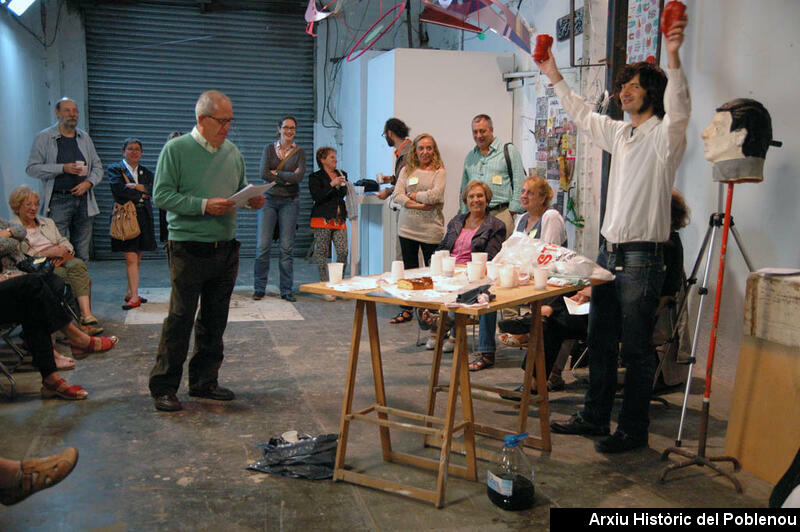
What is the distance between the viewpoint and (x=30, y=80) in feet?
27.0

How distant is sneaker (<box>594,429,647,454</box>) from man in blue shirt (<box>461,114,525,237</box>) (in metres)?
2.51

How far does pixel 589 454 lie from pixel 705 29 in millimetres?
2757

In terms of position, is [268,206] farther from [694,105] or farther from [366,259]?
[694,105]

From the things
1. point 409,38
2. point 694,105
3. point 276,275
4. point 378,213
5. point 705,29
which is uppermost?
point 409,38

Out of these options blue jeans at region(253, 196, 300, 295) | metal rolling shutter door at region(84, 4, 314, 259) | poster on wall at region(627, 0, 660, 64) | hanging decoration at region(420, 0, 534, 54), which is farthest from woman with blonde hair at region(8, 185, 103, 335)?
metal rolling shutter door at region(84, 4, 314, 259)

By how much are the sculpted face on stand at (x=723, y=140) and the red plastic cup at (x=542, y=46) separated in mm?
822

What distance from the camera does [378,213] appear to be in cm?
769

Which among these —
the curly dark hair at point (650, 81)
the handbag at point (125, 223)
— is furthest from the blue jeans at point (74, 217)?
the curly dark hair at point (650, 81)

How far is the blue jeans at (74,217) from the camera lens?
6.12 m

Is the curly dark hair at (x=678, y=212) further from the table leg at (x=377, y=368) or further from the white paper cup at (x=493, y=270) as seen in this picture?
the table leg at (x=377, y=368)

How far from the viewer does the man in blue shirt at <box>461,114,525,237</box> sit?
5.73 meters

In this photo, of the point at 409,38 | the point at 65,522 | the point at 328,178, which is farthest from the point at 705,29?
the point at 409,38

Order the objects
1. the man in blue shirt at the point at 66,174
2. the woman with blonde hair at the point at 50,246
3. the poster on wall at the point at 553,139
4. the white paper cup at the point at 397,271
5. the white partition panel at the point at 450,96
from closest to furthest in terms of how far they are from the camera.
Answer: the white paper cup at the point at 397,271
the woman with blonde hair at the point at 50,246
the man in blue shirt at the point at 66,174
the poster on wall at the point at 553,139
the white partition panel at the point at 450,96

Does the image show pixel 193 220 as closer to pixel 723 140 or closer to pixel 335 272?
pixel 335 272
